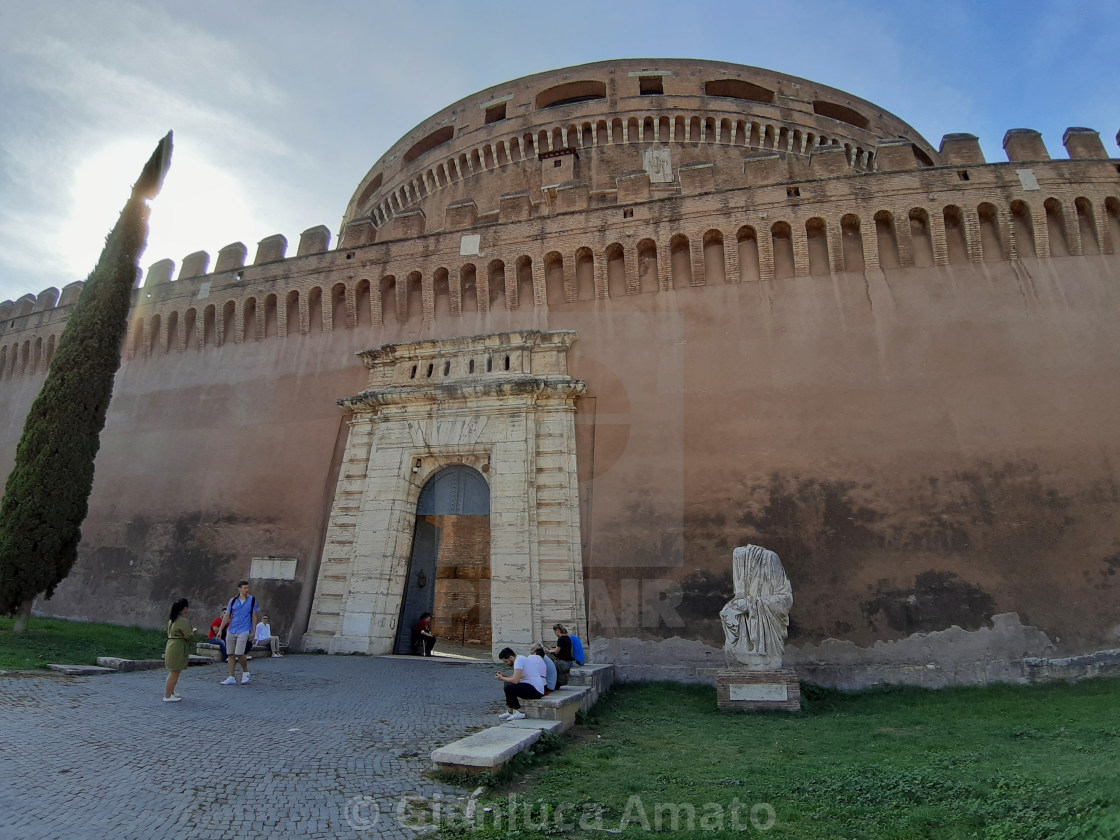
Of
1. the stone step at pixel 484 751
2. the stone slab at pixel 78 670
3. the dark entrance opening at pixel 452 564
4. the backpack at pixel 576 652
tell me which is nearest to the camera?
the stone step at pixel 484 751

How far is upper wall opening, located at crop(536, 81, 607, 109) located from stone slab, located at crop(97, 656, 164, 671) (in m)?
16.8

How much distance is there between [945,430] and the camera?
9867 mm

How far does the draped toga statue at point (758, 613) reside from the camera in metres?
7.70

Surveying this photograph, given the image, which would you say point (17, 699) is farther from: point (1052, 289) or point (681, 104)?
point (681, 104)

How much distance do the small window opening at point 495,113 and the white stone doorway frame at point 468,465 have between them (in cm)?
1051

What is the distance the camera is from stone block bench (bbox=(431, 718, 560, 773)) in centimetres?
411

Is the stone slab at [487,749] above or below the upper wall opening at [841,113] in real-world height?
below

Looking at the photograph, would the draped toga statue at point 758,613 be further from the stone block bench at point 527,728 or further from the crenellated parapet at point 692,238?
the crenellated parapet at point 692,238

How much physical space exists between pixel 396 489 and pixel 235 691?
15.9ft

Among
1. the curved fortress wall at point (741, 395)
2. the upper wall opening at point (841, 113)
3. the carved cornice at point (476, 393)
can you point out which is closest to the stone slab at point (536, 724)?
the curved fortress wall at point (741, 395)

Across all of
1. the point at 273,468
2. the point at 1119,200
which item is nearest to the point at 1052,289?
the point at 1119,200

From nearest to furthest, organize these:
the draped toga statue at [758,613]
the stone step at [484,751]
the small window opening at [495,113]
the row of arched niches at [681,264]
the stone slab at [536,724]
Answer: the stone step at [484,751], the stone slab at [536,724], the draped toga statue at [758,613], the row of arched niches at [681,264], the small window opening at [495,113]

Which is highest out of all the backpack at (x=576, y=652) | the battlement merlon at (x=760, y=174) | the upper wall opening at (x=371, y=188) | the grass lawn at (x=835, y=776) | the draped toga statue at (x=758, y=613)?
the upper wall opening at (x=371, y=188)

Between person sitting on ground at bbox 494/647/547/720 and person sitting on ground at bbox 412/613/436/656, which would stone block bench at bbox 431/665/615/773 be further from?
person sitting on ground at bbox 412/613/436/656
